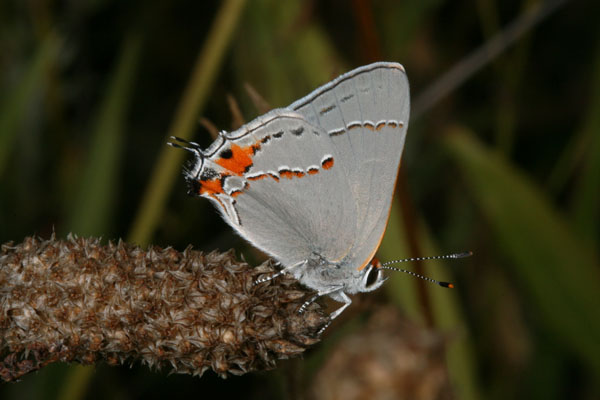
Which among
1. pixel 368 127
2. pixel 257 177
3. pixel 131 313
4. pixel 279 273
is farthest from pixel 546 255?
pixel 131 313

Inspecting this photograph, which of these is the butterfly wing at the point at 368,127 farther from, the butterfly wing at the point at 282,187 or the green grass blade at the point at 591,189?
the green grass blade at the point at 591,189

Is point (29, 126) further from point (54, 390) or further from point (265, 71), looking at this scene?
point (54, 390)

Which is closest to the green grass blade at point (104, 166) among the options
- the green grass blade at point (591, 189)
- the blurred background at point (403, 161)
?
the blurred background at point (403, 161)

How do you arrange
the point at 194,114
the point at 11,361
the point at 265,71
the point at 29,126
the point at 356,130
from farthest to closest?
the point at 29,126 → the point at 265,71 → the point at 194,114 → the point at 356,130 → the point at 11,361

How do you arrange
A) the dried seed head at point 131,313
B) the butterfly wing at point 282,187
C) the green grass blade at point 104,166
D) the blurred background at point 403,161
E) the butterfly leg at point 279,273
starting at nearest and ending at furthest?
1. the dried seed head at point 131,313
2. the butterfly leg at point 279,273
3. the butterfly wing at point 282,187
4. the blurred background at point 403,161
5. the green grass blade at point 104,166

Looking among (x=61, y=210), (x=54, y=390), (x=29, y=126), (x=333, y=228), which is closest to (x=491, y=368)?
(x=333, y=228)

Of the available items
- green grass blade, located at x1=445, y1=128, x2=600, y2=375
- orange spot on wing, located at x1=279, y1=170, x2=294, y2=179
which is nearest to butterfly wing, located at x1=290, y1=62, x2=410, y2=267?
orange spot on wing, located at x1=279, y1=170, x2=294, y2=179

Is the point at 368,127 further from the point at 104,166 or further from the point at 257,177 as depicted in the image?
the point at 104,166
